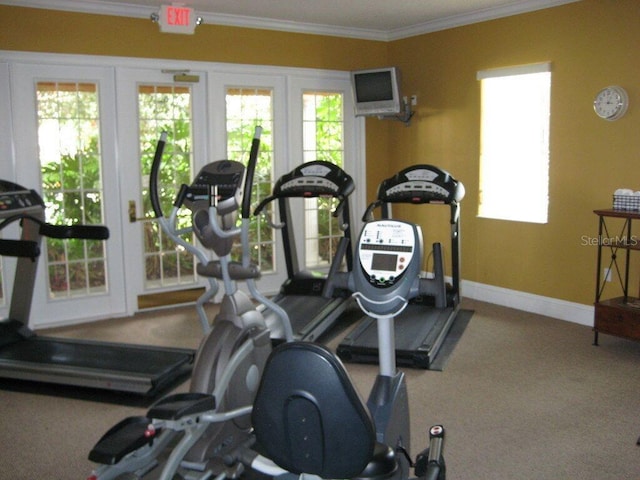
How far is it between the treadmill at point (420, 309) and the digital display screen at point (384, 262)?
210 centimetres

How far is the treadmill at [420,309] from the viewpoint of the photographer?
470cm

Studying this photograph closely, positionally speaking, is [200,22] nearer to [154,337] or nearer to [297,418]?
[154,337]

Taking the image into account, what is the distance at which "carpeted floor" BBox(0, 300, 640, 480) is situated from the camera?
3244 mm

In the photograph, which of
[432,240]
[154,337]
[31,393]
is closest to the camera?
[31,393]

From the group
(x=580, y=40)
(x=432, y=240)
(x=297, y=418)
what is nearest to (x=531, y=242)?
(x=432, y=240)

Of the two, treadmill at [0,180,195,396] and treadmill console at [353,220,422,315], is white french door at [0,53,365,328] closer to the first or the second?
treadmill at [0,180,195,396]

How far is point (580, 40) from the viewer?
17.6ft

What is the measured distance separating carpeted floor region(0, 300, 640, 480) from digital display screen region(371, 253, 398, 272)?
1242 mm

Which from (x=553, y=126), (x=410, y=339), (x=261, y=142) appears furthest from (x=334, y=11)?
(x=410, y=339)

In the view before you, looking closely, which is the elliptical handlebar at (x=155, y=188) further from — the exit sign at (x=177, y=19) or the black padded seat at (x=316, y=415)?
the exit sign at (x=177, y=19)

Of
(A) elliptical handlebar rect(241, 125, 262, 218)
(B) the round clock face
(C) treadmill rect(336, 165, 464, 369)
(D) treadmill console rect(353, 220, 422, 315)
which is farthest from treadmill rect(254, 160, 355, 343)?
(D) treadmill console rect(353, 220, 422, 315)

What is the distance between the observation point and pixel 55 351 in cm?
449

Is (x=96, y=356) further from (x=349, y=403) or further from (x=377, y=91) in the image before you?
(x=377, y=91)

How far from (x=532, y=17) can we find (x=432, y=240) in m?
2.42
